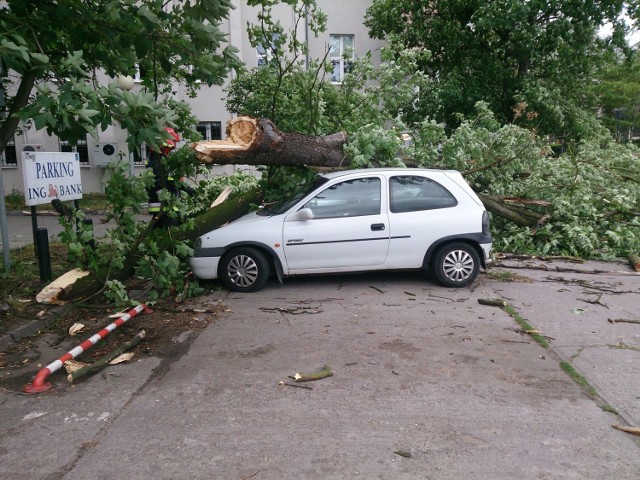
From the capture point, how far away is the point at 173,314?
6.47 m

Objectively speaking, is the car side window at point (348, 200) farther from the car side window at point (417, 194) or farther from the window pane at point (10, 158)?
the window pane at point (10, 158)

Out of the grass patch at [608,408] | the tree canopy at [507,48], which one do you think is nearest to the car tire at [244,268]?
the grass patch at [608,408]

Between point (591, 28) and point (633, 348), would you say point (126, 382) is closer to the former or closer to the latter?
point (633, 348)

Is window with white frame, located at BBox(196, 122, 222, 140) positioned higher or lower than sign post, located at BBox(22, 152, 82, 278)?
higher

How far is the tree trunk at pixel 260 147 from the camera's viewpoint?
293 inches

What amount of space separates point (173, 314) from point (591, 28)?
52.2 feet

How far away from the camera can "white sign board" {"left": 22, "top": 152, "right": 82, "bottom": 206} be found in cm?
721

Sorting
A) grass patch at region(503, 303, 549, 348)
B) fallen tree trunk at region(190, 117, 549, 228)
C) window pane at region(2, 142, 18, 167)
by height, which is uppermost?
window pane at region(2, 142, 18, 167)

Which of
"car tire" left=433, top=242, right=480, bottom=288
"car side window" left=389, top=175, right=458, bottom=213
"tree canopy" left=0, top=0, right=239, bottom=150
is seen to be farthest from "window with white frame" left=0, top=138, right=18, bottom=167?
"car tire" left=433, top=242, right=480, bottom=288

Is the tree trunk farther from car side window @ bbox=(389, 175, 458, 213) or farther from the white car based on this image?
car side window @ bbox=(389, 175, 458, 213)

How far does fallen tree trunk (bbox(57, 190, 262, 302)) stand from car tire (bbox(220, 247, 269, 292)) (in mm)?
635

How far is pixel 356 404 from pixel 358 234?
11.1ft

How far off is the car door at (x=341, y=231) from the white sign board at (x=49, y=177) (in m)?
3.24

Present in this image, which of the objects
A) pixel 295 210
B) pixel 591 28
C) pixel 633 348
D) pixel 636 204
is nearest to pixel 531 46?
pixel 591 28
